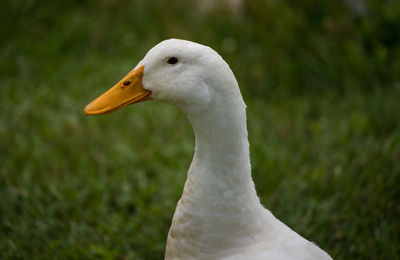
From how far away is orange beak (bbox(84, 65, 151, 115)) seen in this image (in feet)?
5.59

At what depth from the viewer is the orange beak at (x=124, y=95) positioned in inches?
67.1

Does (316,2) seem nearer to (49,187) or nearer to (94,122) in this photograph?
(94,122)

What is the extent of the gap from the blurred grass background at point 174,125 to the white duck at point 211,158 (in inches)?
33.9

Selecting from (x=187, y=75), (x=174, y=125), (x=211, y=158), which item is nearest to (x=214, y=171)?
(x=211, y=158)

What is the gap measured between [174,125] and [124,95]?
2081 mm

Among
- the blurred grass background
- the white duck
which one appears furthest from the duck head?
the blurred grass background

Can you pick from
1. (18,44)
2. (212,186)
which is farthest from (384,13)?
(18,44)

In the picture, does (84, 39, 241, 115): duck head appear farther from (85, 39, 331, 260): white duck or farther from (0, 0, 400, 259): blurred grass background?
(0, 0, 400, 259): blurred grass background

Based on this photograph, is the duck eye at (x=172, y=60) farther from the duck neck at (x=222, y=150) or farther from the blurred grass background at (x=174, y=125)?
the blurred grass background at (x=174, y=125)

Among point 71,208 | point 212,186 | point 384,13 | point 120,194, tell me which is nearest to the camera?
point 212,186

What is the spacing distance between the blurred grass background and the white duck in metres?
0.86

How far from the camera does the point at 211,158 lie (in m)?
1.68

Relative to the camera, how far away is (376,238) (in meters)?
2.52

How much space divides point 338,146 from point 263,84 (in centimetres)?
118
